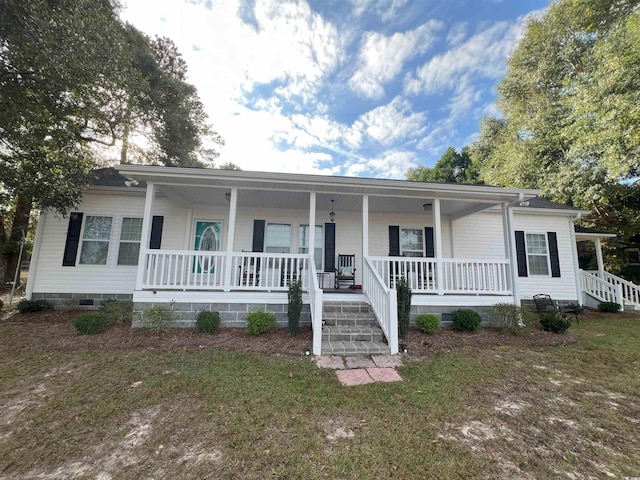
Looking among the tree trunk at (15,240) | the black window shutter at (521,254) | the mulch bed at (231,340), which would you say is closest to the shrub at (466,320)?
the mulch bed at (231,340)

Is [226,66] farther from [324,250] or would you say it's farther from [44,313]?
[44,313]

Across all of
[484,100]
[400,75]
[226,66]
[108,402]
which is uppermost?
[484,100]

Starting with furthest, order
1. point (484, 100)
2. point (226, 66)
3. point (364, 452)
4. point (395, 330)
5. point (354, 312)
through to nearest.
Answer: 1. point (484, 100)
2. point (226, 66)
3. point (354, 312)
4. point (395, 330)
5. point (364, 452)

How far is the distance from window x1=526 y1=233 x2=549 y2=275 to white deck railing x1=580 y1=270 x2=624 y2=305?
2.13 m

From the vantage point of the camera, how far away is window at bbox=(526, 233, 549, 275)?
898 cm

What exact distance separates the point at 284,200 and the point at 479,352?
5665 millimetres

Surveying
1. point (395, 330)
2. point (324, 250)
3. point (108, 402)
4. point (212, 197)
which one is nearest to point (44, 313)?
point (212, 197)

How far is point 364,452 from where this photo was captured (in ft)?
7.23

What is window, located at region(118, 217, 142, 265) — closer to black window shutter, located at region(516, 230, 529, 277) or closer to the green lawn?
the green lawn

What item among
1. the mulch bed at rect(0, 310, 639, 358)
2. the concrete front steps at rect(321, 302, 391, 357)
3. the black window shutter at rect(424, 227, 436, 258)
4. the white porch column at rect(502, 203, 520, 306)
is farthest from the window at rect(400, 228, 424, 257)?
the concrete front steps at rect(321, 302, 391, 357)

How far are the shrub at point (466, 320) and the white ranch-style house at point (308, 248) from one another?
32 cm

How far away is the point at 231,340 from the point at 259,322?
0.59 meters

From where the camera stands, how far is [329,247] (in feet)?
26.5

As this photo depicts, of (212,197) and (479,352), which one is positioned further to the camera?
(212,197)
